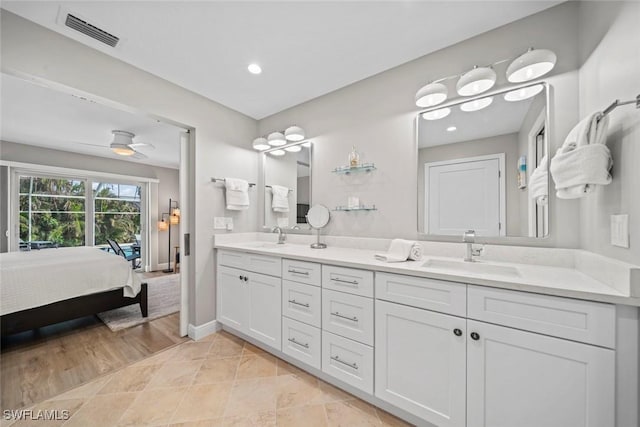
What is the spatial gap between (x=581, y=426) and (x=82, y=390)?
2.80 m

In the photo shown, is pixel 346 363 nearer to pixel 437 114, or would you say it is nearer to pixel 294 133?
pixel 437 114

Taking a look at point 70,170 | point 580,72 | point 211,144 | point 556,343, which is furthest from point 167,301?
point 580,72

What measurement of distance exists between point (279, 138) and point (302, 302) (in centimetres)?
175

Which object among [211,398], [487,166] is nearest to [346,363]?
[211,398]

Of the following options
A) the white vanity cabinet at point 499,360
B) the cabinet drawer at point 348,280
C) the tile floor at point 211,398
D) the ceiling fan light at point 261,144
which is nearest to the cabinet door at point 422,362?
the white vanity cabinet at point 499,360

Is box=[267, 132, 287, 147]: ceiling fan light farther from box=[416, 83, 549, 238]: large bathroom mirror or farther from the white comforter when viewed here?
the white comforter

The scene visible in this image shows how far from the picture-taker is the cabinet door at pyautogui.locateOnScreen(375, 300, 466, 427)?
119 centimetres

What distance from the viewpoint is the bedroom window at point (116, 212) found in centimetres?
488

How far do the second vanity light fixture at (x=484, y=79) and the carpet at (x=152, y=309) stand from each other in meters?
3.62

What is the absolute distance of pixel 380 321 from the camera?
1.43 m

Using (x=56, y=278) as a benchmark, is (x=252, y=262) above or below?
above

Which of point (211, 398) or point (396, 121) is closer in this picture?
point (211, 398)

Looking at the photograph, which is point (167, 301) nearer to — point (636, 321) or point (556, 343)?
point (556, 343)

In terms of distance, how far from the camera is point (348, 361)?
1.57 meters
